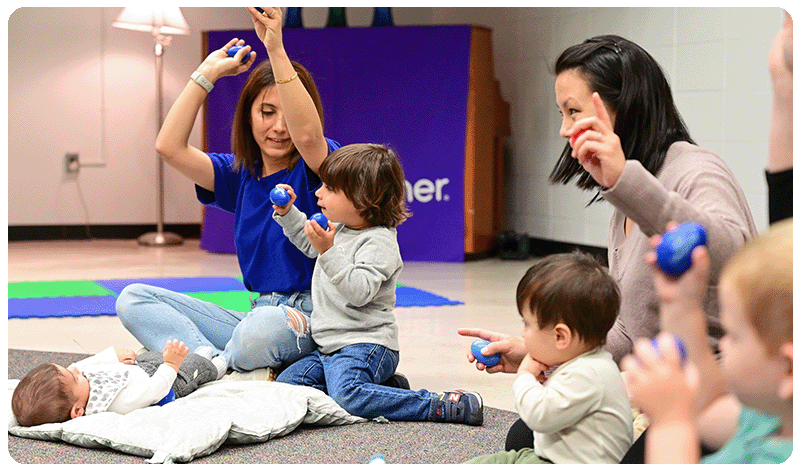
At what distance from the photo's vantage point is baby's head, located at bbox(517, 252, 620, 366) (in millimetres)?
1362

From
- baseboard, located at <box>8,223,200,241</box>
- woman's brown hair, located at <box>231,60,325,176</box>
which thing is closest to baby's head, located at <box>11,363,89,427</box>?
woman's brown hair, located at <box>231,60,325,176</box>

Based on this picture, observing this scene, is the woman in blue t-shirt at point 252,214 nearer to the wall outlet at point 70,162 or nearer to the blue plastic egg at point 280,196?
the blue plastic egg at point 280,196

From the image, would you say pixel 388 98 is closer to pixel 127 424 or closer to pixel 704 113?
pixel 704 113

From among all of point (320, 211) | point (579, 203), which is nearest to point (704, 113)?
point (579, 203)

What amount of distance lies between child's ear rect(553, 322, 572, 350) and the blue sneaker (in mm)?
748

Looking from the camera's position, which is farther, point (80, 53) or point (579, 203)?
point (80, 53)

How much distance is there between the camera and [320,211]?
238 cm

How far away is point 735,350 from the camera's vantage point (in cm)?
85

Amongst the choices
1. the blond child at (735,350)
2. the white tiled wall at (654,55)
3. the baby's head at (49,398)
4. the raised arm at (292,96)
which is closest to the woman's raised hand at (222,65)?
the raised arm at (292,96)

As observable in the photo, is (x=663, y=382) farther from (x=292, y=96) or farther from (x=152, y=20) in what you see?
(x=152, y=20)

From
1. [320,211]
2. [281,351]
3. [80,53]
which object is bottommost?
[281,351]

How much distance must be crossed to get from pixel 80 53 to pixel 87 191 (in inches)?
38.7

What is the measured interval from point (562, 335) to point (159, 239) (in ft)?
17.7

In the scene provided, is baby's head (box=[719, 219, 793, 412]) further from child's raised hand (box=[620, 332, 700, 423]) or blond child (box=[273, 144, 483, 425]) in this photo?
blond child (box=[273, 144, 483, 425])
